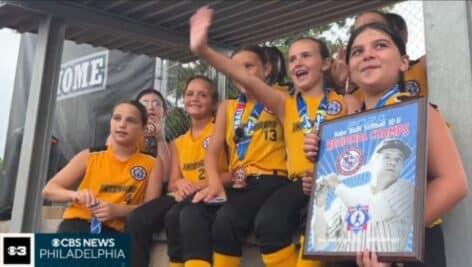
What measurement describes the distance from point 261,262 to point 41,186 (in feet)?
6.03

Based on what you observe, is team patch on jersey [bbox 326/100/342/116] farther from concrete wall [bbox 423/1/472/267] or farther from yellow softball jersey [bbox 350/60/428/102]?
concrete wall [bbox 423/1/472/267]

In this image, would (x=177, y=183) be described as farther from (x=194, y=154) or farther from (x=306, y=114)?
(x=306, y=114)

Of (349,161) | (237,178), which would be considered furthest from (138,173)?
(349,161)

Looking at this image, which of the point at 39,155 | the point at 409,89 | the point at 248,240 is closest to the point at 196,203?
the point at 248,240

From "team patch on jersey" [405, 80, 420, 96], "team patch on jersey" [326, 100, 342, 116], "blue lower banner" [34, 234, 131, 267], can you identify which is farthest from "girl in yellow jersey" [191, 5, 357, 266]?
"blue lower banner" [34, 234, 131, 267]

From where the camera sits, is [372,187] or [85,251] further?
[85,251]

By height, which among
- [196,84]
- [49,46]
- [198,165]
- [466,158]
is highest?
[49,46]

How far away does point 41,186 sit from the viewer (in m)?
3.88

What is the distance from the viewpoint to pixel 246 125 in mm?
2959

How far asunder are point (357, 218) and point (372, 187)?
0.10 m

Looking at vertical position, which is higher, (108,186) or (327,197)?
(108,186)

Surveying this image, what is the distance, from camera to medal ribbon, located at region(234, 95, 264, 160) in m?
2.91

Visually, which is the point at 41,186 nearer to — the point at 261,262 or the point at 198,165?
the point at 198,165

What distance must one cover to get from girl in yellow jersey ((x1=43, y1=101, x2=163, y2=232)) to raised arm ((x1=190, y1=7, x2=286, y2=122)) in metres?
1.14
